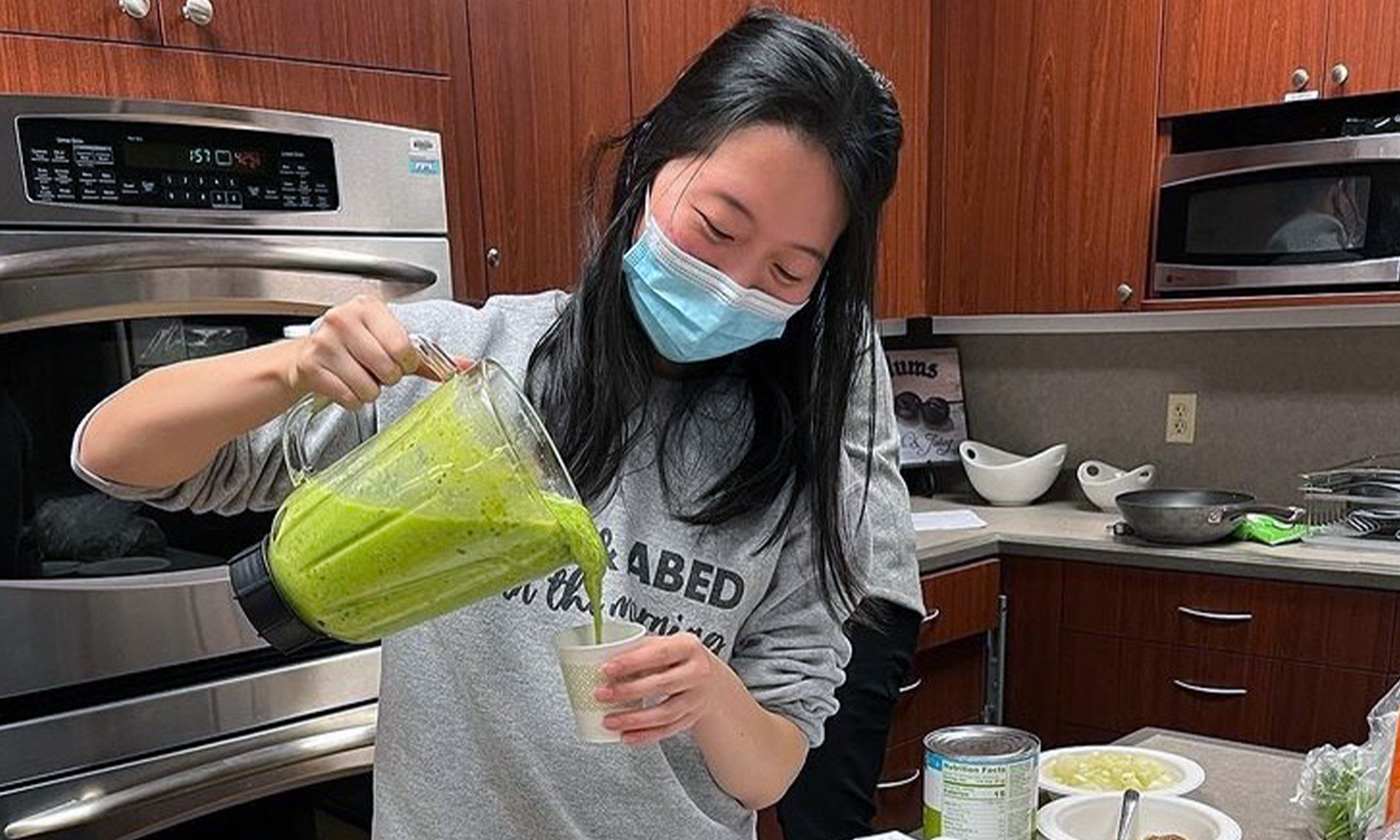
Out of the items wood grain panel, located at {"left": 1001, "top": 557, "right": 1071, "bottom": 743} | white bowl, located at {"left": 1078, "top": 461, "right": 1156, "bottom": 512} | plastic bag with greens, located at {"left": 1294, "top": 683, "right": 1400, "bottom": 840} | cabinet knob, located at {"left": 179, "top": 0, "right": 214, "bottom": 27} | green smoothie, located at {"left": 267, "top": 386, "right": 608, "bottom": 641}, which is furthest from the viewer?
white bowl, located at {"left": 1078, "top": 461, "right": 1156, "bottom": 512}

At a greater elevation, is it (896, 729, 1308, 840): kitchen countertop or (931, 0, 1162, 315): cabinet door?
(931, 0, 1162, 315): cabinet door

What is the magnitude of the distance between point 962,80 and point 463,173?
1600 mm

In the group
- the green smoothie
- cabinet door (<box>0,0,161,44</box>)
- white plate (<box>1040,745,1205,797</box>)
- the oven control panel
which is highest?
cabinet door (<box>0,0,161,44</box>)

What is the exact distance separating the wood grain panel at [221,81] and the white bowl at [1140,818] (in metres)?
1.19

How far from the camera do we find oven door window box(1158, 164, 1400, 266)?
7.51 feet

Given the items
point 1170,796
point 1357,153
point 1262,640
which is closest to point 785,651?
point 1170,796

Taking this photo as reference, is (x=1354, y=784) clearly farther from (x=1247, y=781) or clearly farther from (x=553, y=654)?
(x=553, y=654)

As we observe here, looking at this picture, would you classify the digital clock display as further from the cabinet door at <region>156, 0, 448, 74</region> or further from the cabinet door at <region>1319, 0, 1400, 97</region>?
the cabinet door at <region>1319, 0, 1400, 97</region>

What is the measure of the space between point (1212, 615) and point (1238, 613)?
5 centimetres

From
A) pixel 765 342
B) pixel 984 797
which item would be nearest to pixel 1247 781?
pixel 984 797

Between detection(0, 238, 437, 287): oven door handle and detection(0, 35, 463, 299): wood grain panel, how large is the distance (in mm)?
198

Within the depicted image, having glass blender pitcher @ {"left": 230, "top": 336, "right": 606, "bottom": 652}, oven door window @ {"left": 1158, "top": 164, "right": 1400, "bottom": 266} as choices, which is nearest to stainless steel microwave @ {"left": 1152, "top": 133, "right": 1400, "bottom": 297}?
oven door window @ {"left": 1158, "top": 164, "right": 1400, "bottom": 266}

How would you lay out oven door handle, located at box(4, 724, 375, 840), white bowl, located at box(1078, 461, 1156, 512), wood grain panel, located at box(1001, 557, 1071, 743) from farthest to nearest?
1. white bowl, located at box(1078, 461, 1156, 512)
2. wood grain panel, located at box(1001, 557, 1071, 743)
3. oven door handle, located at box(4, 724, 375, 840)

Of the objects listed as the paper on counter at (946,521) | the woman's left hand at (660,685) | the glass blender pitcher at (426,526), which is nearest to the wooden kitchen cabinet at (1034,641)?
the paper on counter at (946,521)
